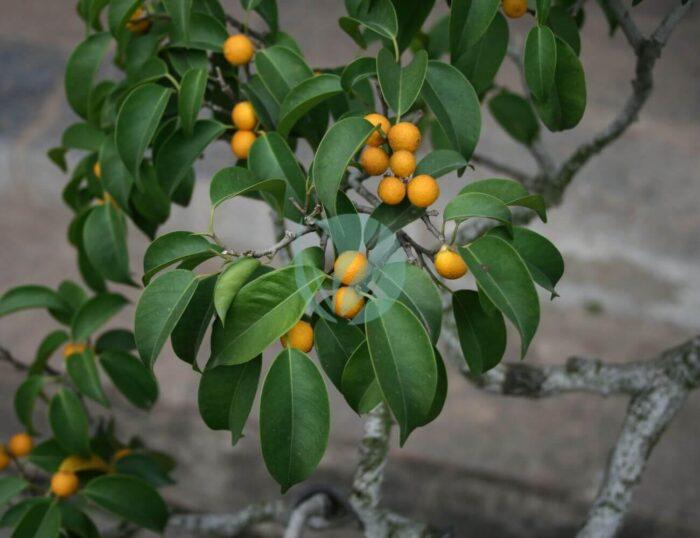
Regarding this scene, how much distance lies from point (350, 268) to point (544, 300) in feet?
4.42

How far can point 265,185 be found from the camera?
0.50m

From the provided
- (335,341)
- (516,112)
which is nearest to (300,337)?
(335,341)

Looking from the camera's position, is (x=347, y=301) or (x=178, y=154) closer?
(x=347, y=301)

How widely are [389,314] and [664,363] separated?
1.34ft

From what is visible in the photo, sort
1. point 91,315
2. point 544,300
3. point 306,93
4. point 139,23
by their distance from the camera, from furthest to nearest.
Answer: point 544,300, point 91,315, point 139,23, point 306,93

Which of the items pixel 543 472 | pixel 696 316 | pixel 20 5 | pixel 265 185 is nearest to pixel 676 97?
pixel 696 316

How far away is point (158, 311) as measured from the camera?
478mm

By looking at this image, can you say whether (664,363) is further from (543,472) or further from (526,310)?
(543,472)

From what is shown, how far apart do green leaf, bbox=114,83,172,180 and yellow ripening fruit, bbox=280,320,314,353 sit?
0.18m

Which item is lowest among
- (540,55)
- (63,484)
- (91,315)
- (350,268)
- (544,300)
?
(544,300)

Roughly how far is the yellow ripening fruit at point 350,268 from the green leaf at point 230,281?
46mm

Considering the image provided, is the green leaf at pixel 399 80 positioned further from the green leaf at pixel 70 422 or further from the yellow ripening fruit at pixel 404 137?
the green leaf at pixel 70 422

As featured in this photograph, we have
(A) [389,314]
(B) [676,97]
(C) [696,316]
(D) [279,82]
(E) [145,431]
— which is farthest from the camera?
(B) [676,97]

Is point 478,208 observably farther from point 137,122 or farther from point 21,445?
point 21,445
